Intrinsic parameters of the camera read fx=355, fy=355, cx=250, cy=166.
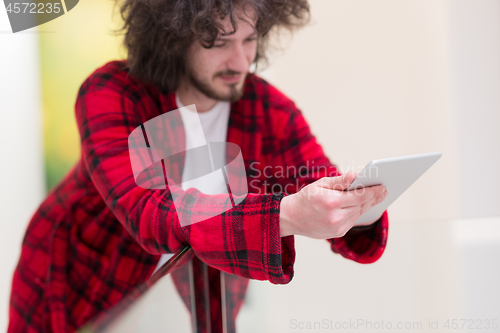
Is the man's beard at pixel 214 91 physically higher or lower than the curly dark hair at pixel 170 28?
lower

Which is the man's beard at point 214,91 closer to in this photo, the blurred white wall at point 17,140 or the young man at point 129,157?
the young man at point 129,157

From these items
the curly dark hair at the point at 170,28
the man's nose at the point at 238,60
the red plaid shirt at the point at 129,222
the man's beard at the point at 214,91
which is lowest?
the red plaid shirt at the point at 129,222

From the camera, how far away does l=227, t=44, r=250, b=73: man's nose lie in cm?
53

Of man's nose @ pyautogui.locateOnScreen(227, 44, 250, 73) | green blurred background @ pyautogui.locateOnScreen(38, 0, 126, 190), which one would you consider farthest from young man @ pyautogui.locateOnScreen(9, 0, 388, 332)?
green blurred background @ pyautogui.locateOnScreen(38, 0, 126, 190)

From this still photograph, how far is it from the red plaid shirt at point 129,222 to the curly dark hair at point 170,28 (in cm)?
4

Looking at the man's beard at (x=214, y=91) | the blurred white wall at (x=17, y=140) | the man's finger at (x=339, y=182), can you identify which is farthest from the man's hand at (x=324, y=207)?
the blurred white wall at (x=17, y=140)

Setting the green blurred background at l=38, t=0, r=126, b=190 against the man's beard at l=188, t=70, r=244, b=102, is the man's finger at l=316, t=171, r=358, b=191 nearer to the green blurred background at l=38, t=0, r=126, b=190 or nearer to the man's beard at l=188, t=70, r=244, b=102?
the man's beard at l=188, t=70, r=244, b=102

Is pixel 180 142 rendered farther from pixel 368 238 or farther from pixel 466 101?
pixel 466 101

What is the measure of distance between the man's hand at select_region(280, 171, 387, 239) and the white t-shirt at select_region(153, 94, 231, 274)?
0.49 feet

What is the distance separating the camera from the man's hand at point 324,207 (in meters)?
0.31

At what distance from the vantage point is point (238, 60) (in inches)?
20.9

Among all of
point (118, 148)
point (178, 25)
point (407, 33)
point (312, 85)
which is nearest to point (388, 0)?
point (407, 33)

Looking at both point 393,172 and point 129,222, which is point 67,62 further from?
point 393,172

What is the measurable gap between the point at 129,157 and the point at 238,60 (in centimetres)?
22
